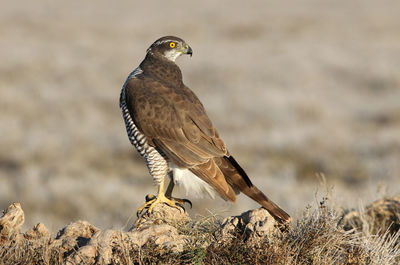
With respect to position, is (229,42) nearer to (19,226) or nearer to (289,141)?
(289,141)

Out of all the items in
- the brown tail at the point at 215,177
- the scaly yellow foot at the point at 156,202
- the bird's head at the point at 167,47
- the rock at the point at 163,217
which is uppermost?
the bird's head at the point at 167,47

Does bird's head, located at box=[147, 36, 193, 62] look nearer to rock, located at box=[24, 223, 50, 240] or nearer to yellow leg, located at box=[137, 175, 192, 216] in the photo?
yellow leg, located at box=[137, 175, 192, 216]

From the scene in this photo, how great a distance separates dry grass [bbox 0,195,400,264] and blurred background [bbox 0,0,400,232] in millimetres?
345

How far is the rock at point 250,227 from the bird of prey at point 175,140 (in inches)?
24.0

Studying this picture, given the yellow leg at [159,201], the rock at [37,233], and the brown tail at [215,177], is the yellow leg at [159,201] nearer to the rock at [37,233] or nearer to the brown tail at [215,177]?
the brown tail at [215,177]

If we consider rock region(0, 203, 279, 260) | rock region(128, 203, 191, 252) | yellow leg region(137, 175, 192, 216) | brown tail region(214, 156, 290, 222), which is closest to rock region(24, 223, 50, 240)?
rock region(0, 203, 279, 260)

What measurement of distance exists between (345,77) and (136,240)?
19.6m

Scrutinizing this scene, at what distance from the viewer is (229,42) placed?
106ft

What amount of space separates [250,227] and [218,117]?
12082 mm

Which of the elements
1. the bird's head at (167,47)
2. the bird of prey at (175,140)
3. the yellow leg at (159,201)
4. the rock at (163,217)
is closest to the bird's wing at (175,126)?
the bird of prey at (175,140)

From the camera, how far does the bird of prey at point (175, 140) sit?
505 centimetres

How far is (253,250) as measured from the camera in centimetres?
395

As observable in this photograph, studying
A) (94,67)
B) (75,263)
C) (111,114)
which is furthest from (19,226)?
(94,67)

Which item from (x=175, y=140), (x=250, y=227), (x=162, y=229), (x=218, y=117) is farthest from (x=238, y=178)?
(x=218, y=117)
